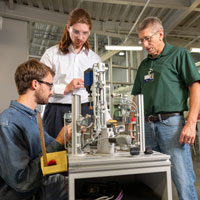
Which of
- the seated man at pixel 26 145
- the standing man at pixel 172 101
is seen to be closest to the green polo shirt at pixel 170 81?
the standing man at pixel 172 101

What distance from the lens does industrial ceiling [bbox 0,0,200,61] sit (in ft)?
13.8

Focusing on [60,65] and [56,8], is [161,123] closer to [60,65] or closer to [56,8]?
[60,65]

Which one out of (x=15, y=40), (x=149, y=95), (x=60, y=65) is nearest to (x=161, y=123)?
(x=149, y=95)

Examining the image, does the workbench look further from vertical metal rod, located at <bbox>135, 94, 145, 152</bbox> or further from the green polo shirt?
the green polo shirt

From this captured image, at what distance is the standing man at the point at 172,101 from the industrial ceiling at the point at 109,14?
2.81 meters

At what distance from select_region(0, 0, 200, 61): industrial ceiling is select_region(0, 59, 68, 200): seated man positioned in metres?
3.23

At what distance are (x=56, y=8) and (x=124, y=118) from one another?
4383 millimetres

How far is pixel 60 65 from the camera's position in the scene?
4.79 feet

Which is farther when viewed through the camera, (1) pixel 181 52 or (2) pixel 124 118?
(1) pixel 181 52

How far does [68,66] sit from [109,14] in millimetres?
3917

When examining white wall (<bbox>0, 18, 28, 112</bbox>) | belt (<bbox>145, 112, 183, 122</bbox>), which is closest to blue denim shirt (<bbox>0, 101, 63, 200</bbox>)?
belt (<bbox>145, 112, 183, 122</bbox>)

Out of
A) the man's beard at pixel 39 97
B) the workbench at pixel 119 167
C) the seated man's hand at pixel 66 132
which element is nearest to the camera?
the workbench at pixel 119 167

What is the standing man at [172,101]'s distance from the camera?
4.03 ft

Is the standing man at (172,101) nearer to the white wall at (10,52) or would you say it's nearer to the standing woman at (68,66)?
the standing woman at (68,66)
